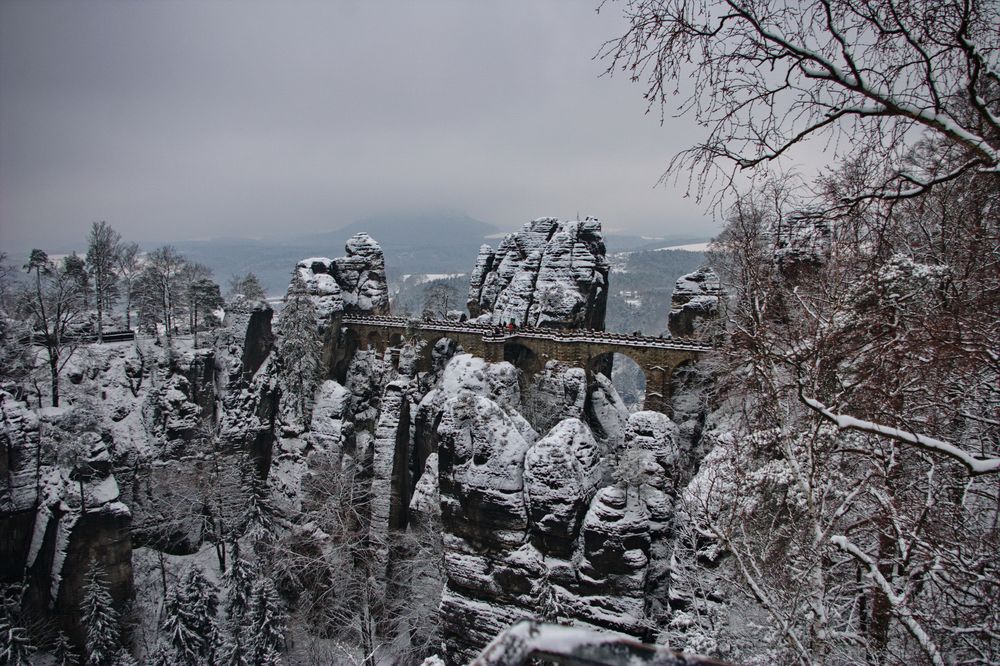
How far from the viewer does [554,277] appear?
29.8 meters

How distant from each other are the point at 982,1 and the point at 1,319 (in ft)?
122

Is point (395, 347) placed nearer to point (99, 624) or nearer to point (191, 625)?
point (191, 625)

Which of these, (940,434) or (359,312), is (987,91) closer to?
(940,434)

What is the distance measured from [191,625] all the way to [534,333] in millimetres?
18982

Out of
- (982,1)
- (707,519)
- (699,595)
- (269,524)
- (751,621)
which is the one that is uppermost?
(982,1)

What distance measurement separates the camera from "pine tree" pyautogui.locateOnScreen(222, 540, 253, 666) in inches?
703

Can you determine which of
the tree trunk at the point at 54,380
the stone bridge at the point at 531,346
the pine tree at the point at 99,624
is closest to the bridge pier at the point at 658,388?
the stone bridge at the point at 531,346

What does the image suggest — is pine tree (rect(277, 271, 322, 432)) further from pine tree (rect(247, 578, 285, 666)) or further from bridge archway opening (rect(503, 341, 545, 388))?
bridge archway opening (rect(503, 341, 545, 388))

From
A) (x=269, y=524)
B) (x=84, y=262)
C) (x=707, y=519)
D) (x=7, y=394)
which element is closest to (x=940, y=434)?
(x=707, y=519)

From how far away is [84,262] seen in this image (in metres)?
36.1

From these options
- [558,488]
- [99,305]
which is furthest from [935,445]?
[99,305]

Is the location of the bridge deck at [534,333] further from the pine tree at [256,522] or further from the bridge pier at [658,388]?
the pine tree at [256,522]

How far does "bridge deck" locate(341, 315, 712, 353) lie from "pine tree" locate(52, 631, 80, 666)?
18.7 metres

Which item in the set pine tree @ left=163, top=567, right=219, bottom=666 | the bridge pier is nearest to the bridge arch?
the bridge pier
